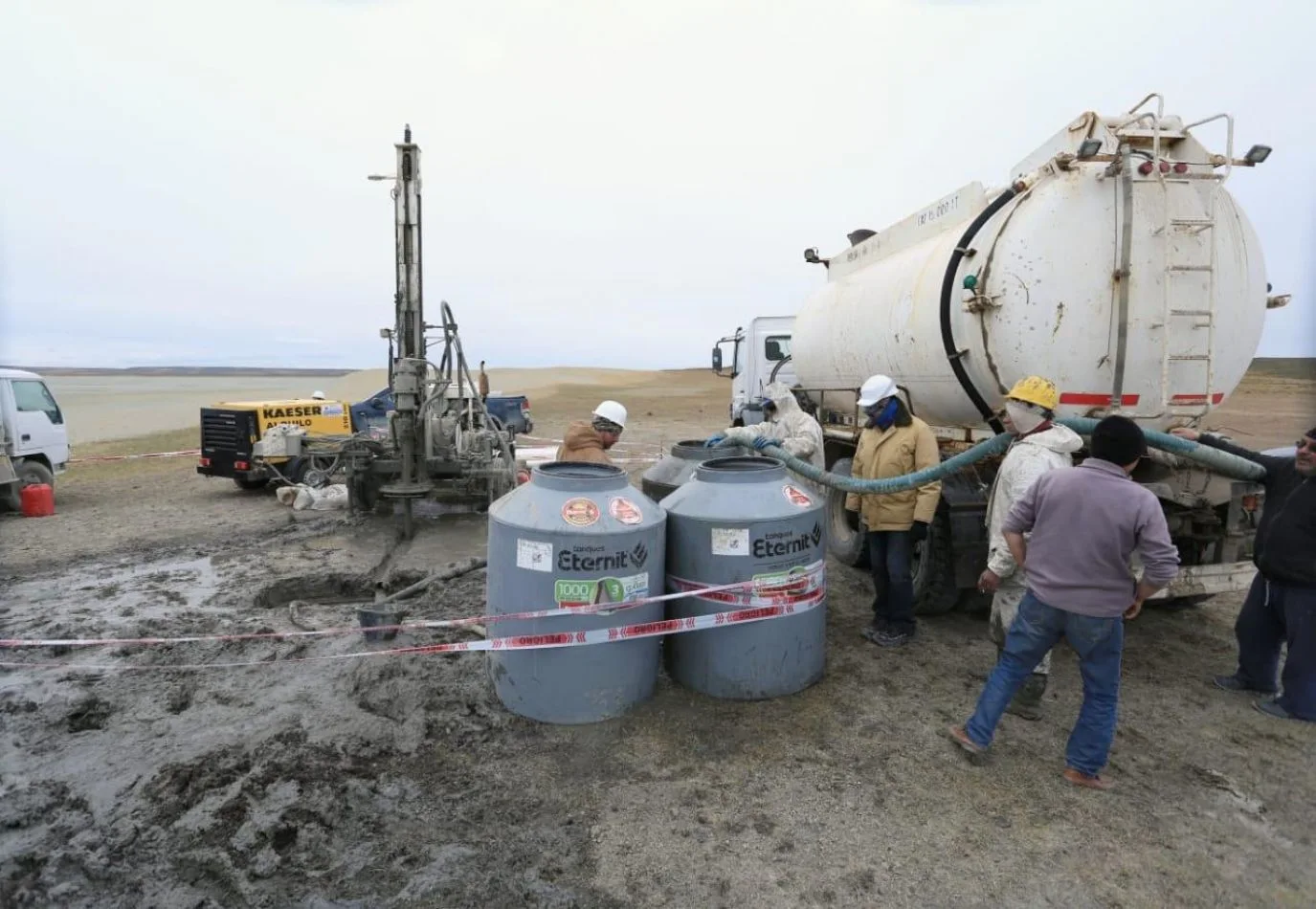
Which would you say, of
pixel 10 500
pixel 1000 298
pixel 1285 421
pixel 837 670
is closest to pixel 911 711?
pixel 837 670

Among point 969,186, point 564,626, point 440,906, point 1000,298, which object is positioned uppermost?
point 969,186

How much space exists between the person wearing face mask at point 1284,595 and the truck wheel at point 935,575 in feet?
5.33

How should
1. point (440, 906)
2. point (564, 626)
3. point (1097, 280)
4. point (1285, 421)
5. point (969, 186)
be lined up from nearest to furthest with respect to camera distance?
point (440, 906) < point (564, 626) < point (1097, 280) < point (969, 186) < point (1285, 421)

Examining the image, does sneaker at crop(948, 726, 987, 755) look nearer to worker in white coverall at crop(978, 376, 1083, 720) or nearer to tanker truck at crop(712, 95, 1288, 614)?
worker in white coverall at crop(978, 376, 1083, 720)

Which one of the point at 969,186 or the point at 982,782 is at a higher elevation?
the point at 969,186

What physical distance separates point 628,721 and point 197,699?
2.48 metres

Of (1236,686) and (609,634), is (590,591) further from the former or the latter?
(1236,686)

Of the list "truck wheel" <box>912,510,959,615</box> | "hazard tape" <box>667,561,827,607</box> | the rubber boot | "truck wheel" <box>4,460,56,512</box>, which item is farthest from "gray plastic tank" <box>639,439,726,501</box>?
"truck wheel" <box>4,460,56,512</box>

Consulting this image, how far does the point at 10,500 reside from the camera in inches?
399

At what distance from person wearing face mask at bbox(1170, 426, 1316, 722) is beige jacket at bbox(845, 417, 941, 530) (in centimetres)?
164

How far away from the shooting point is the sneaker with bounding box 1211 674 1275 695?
4477 millimetres

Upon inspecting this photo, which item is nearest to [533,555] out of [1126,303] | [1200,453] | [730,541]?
[730,541]

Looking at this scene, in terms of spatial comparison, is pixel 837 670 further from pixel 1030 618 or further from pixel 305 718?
pixel 305 718

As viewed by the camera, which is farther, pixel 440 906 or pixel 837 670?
pixel 837 670
